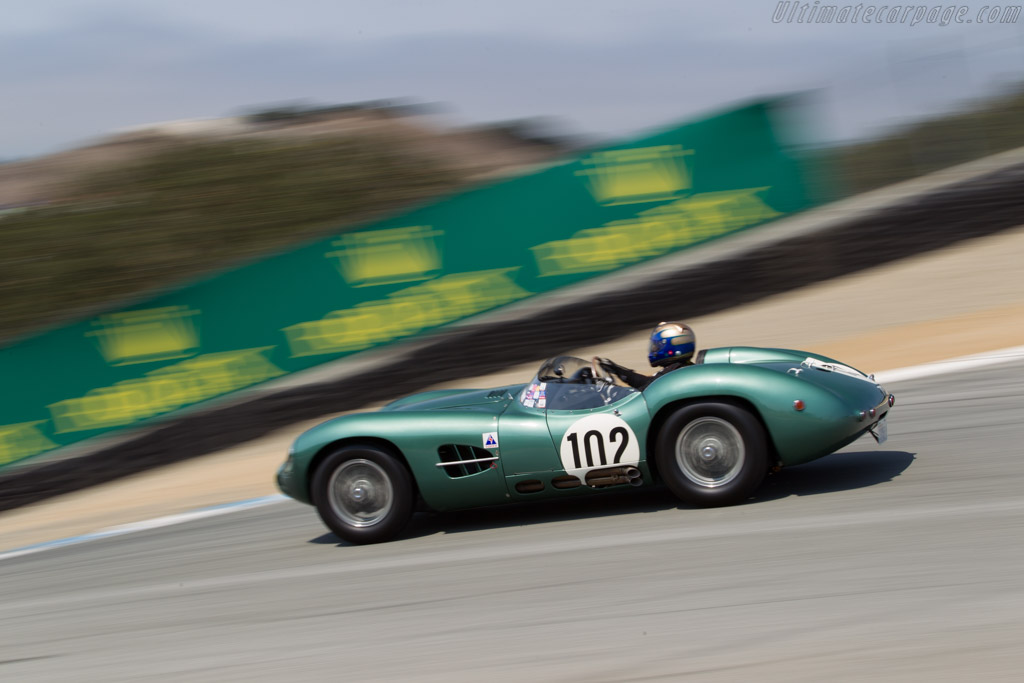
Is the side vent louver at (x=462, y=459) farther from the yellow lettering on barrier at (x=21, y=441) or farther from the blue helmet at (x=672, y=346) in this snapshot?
the yellow lettering on barrier at (x=21, y=441)

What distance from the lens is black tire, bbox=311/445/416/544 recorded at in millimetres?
5203

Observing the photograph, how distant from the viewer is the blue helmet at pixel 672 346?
516 cm

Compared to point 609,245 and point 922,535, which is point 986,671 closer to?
point 922,535

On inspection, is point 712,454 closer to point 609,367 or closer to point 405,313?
point 609,367

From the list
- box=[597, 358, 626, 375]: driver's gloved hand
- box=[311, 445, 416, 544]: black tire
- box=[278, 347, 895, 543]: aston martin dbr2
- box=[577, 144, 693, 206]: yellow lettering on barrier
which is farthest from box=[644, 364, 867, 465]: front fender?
box=[577, 144, 693, 206]: yellow lettering on barrier

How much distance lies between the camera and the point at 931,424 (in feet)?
20.1

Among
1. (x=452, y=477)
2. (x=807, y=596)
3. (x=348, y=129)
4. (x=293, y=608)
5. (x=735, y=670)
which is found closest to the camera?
(x=735, y=670)

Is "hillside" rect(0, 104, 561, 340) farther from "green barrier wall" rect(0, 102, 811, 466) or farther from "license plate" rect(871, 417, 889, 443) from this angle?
"license plate" rect(871, 417, 889, 443)

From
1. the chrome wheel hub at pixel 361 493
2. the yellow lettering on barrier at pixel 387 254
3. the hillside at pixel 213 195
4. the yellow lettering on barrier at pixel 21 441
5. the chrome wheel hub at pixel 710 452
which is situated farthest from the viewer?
the hillside at pixel 213 195

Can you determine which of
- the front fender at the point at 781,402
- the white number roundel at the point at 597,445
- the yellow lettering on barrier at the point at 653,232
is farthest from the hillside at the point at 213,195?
the front fender at the point at 781,402

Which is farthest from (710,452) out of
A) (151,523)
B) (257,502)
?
(151,523)

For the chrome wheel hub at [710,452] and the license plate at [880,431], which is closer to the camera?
the chrome wheel hub at [710,452]

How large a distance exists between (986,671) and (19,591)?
201 inches

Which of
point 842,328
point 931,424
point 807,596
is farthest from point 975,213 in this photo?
point 807,596
